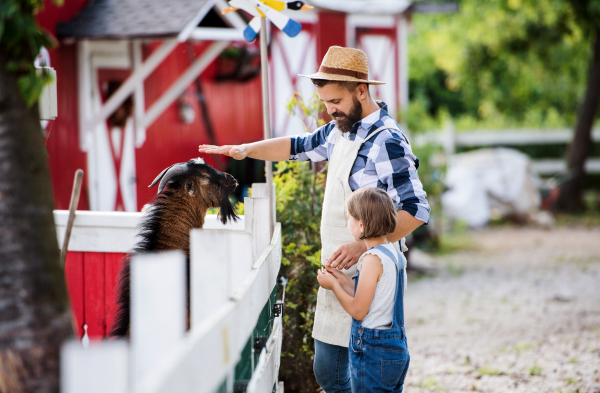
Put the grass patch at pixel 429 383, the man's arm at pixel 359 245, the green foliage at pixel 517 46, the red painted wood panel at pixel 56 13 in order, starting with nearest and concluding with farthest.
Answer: the man's arm at pixel 359 245 < the grass patch at pixel 429 383 < the red painted wood panel at pixel 56 13 < the green foliage at pixel 517 46

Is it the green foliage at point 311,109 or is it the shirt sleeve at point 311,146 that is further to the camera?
the green foliage at point 311,109

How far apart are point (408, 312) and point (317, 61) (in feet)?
17.1

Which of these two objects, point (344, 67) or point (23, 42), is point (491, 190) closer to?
point (344, 67)

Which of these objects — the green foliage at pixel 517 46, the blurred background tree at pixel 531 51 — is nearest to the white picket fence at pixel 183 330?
the green foliage at pixel 517 46

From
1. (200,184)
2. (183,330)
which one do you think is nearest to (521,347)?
(200,184)

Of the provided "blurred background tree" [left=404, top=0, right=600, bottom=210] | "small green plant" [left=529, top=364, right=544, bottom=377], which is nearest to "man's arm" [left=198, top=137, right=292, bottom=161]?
"small green plant" [left=529, top=364, right=544, bottom=377]

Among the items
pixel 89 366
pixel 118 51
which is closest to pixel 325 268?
pixel 89 366

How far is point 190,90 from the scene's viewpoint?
8.97 m

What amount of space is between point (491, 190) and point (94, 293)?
1097 cm

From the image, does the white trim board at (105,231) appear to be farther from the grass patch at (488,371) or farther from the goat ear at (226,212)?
the grass patch at (488,371)

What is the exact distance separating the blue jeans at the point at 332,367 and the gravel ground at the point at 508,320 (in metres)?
1.40

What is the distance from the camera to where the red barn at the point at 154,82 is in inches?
259

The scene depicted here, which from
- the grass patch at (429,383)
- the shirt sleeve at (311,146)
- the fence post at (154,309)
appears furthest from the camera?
the grass patch at (429,383)

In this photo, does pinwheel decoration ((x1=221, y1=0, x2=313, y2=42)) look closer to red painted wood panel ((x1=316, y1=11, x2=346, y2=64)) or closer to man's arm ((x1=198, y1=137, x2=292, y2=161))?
man's arm ((x1=198, y1=137, x2=292, y2=161))
